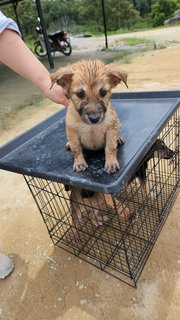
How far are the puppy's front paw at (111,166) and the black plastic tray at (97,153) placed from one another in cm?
3

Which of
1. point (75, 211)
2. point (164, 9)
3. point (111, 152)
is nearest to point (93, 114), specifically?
point (111, 152)

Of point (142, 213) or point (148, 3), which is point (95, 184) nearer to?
point (142, 213)

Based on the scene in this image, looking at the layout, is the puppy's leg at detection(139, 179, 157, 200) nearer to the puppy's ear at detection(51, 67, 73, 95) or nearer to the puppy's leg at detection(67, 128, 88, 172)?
the puppy's leg at detection(67, 128, 88, 172)

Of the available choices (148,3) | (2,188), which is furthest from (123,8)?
(2,188)

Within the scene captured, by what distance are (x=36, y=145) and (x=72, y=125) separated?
518 millimetres

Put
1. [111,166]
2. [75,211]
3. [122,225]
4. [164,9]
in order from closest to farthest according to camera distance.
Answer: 1. [111,166]
2. [75,211]
3. [122,225]
4. [164,9]

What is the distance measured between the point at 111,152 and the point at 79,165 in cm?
20

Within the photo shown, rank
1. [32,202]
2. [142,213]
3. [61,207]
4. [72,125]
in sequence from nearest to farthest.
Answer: [72,125], [142,213], [61,207], [32,202]

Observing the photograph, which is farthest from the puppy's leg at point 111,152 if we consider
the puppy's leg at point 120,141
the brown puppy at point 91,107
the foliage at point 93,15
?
the foliage at point 93,15

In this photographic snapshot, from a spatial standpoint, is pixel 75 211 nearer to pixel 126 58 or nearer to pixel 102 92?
pixel 102 92

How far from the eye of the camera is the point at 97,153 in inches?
73.5

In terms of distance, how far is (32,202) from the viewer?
2961mm

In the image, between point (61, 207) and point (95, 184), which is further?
point (61, 207)

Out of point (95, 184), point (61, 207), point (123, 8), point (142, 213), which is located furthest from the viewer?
point (123, 8)
